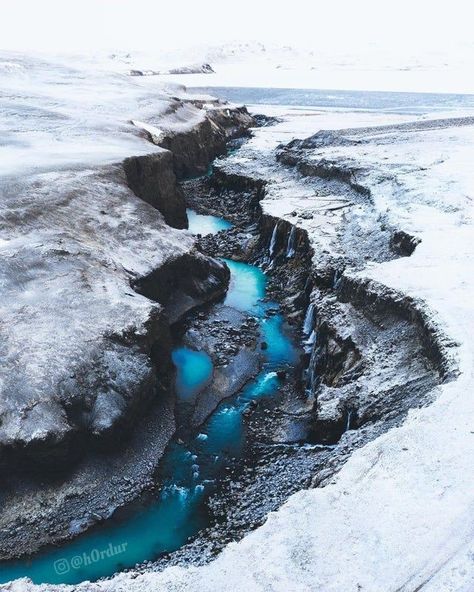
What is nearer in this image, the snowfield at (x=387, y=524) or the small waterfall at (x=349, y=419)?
the snowfield at (x=387, y=524)

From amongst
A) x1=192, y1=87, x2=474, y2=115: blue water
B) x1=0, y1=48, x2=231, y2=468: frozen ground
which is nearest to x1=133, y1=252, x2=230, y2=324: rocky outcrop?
x1=0, y1=48, x2=231, y2=468: frozen ground

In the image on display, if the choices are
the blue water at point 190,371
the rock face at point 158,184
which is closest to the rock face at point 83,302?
the blue water at point 190,371

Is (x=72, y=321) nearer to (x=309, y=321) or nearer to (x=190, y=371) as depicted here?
(x=190, y=371)

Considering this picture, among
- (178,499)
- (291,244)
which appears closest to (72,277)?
(178,499)

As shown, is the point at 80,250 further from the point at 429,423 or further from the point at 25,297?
the point at 429,423

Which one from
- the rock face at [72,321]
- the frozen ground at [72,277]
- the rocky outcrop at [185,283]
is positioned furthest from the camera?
the rocky outcrop at [185,283]

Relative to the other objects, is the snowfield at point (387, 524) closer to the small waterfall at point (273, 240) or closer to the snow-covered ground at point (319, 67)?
the small waterfall at point (273, 240)
